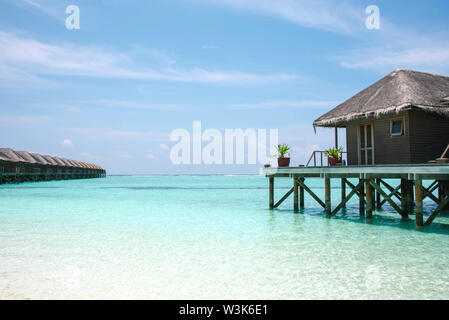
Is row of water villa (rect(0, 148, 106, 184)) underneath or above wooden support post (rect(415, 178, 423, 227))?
above

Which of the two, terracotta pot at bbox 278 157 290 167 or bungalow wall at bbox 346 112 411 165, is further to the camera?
terracotta pot at bbox 278 157 290 167

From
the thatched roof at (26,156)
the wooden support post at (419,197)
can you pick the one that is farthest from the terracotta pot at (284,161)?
the thatched roof at (26,156)

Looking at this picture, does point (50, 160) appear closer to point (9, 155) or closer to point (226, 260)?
point (9, 155)

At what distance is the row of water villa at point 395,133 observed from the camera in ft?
37.2

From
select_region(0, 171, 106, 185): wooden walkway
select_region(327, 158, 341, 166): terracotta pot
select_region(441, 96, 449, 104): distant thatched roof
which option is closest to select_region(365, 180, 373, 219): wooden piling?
select_region(327, 158, 341, 166): terracotta pot

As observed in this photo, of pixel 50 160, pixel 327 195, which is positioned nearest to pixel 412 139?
pixel 327 195

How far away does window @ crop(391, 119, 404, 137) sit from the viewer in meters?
12.1

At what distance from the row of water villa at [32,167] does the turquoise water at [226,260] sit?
3669 centimetres

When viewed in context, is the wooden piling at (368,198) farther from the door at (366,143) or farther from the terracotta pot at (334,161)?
the terracotta pot at (334,161)

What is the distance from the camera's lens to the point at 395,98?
12.1 metres

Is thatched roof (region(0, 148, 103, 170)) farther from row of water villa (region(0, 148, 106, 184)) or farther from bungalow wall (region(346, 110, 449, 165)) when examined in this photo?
bungalow wall (region(346, 110, 449, 165))

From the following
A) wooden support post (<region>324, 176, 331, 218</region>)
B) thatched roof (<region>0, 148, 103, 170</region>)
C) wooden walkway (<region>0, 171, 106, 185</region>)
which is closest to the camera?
wooden support post (<region>324, 176, 331, 218</region>)

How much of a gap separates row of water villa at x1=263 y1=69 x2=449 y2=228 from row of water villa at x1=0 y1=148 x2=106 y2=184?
126 ft

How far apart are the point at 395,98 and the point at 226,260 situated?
775 cm
